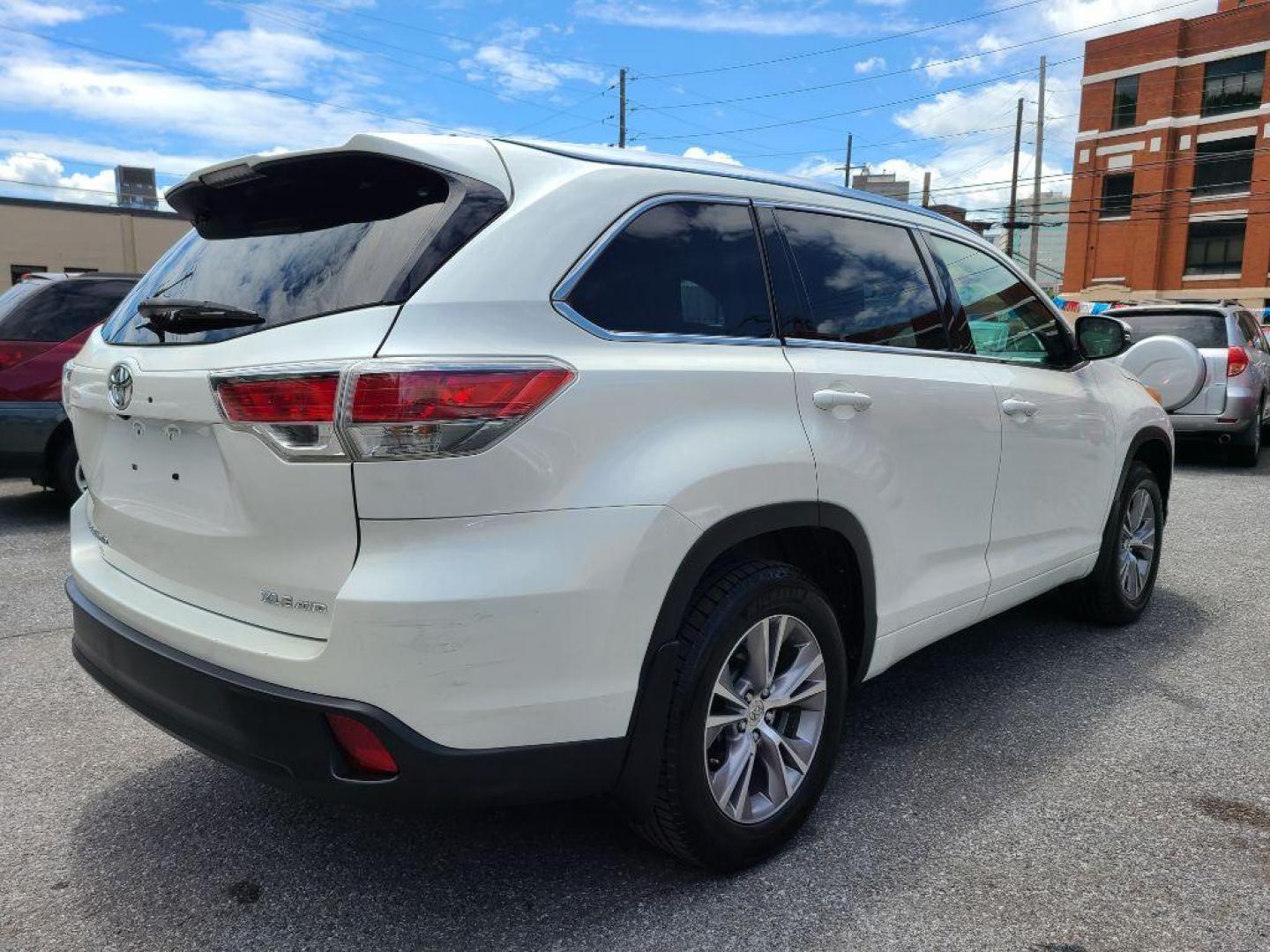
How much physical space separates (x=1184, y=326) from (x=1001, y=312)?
804 cm

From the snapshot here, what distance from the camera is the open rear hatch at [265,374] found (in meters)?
1.98

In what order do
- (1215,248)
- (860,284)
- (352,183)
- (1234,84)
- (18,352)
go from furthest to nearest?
(1215,248) < (1234,84) < (18,352) < (860,284) < (352,183)

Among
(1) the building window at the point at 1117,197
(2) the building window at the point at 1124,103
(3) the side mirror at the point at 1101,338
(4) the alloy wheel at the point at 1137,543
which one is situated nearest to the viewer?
(3) the side mirror at the point at 1101,338

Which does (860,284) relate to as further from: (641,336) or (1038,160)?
(1038,160)

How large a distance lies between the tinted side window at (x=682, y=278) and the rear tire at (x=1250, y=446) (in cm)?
927

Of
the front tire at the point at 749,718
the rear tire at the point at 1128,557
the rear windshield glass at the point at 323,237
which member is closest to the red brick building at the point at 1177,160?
the rear tire at the point at 1128,557

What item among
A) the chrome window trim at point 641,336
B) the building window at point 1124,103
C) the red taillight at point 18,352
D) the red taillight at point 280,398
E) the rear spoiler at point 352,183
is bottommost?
the red taillight at point 18,352

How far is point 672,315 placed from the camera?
7.87 feet

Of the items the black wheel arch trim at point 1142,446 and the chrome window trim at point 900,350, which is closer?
the chrome window trim at point 900,350

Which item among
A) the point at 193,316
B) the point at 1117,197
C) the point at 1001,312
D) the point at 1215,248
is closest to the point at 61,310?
the point at 193,316

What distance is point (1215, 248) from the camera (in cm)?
4309

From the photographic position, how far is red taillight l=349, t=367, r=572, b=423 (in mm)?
1911

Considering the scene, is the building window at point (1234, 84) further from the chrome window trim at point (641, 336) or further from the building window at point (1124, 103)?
the chrome window trim at point (641, 336)

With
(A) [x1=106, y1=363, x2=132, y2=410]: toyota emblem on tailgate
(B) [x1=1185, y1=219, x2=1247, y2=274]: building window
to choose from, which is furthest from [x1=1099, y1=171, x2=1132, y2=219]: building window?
(A) [x1=106, y1=363, x2=132, y2=410]: toyota emblem on tailgate
